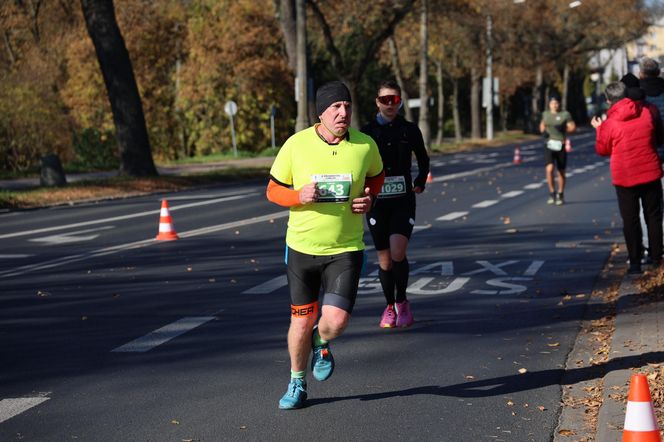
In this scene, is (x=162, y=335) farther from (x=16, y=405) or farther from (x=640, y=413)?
(x=640, y=413)

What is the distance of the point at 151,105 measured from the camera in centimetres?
5434

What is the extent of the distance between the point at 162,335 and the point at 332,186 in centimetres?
300

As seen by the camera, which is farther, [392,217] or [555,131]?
[555,131]

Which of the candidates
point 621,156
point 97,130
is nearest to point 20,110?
point 97,130

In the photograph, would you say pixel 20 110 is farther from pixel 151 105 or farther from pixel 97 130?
pixel 151 105

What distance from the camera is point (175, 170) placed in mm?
41375

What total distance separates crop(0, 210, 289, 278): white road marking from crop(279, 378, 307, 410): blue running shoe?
22.9 ft

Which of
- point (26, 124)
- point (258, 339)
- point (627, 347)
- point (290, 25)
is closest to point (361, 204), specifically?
point (627, 347)

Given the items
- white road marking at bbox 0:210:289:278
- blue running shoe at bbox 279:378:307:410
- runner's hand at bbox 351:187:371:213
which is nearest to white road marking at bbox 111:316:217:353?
blue running shoe at bbox 279:378:307:410

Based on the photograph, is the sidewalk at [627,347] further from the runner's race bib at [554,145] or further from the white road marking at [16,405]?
the runner's race bib at [554,145]

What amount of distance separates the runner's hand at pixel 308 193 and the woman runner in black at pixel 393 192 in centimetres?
277

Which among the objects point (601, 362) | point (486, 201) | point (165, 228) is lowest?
point (486, 201)

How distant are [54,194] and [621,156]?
58.0 ft

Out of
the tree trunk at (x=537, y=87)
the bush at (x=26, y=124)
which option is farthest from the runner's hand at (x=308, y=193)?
the tree trunk at (x=537, y=87)
